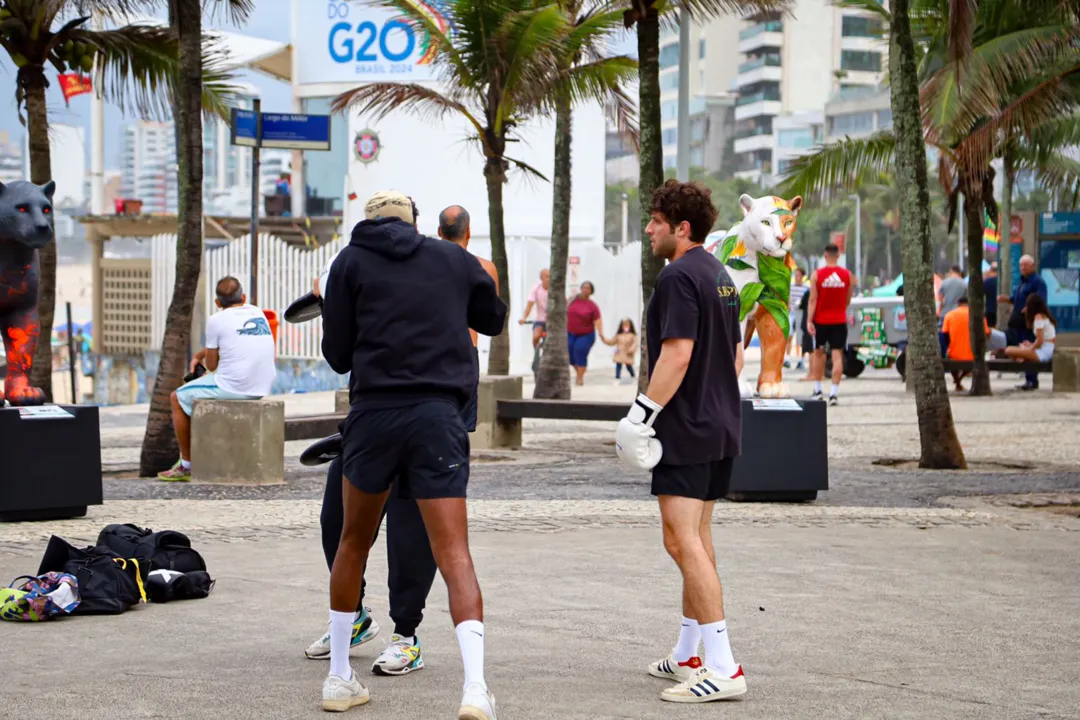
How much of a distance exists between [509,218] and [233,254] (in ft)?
26.1

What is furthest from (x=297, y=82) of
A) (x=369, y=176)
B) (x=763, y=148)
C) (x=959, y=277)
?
(x=763, y=148)

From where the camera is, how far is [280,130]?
54.0ft

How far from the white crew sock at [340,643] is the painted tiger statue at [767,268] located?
591 centimetres

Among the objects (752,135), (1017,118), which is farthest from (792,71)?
→ (1017,118)

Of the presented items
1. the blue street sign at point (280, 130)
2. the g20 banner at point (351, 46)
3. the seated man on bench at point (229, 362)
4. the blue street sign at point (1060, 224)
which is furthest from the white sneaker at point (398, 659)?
the g20 banner at point (351, 46)

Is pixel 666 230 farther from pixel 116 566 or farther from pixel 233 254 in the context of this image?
pixel 233 254

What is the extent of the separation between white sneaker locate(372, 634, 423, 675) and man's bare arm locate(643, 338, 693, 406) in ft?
4.42

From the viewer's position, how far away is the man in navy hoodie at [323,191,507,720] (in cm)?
533

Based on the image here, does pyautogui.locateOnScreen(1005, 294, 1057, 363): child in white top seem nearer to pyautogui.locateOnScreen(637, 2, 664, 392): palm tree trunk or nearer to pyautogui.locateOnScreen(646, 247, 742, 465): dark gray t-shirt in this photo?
pyautogui.locateOnScreen(637, 2, 664, 392): palm tree trunk

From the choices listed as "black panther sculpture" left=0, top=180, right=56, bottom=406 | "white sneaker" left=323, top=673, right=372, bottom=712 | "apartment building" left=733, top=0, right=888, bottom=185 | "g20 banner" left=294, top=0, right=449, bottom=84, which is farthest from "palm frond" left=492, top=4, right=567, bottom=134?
"apartment building" left=733, top=0, right=888, bottom=185

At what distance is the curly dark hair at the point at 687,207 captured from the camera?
5.98m

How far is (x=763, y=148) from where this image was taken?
147375 millimetres

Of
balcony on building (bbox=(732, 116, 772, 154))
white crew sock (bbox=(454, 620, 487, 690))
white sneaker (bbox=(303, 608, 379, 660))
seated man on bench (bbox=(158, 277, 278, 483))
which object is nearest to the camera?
white crew sock (bbox=(454, 620, 487, 690))

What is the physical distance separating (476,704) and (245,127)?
1192 cm
